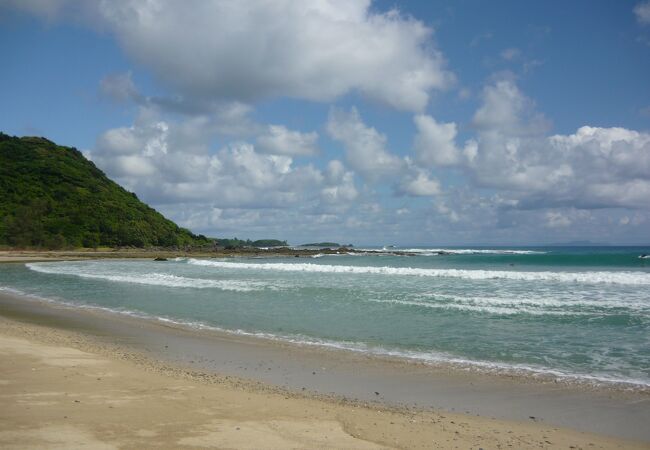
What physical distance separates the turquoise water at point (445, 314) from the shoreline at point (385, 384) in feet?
3.34

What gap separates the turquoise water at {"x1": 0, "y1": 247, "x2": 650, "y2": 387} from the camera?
10.9 metres

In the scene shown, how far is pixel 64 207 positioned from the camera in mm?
96000

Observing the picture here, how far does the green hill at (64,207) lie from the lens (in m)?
83.9

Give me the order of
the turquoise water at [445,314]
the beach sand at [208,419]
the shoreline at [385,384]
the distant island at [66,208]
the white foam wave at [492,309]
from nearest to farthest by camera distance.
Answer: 1. the beach sand at [208,419]
2. the shoreline at [385,384]
3. the turquoise water at [445,314]
4. the white foam wave at [492,309]
5. the distant island at [66,208]

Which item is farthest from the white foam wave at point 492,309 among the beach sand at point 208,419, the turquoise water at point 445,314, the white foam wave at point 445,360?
the beach sand at point 208,419

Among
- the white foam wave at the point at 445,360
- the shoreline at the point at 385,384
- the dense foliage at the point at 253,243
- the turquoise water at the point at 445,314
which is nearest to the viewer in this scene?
the shoreline at the point at 385,384

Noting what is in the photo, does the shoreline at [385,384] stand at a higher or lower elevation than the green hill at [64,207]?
lower

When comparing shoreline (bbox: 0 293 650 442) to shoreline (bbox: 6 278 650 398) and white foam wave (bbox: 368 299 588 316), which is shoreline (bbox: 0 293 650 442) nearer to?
shoreline (bbox: 6 278 650 398)

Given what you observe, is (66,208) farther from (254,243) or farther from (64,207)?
(254,243)

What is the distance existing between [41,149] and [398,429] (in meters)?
137

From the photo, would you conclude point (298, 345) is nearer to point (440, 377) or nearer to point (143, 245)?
point (440, 377)

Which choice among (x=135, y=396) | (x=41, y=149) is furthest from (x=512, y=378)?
(x=41, y=149)

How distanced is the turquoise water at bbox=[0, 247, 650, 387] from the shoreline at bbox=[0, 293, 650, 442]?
3.34 feet

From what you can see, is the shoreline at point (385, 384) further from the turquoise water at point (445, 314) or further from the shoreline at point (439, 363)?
the turquoise water at point (445, 314)
